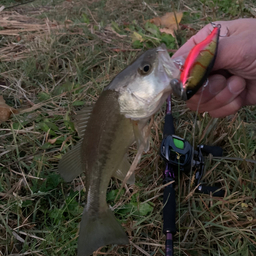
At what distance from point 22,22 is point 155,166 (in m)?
4.28

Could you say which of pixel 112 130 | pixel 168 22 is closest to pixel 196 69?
pixel 112 130

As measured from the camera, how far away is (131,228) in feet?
5.92

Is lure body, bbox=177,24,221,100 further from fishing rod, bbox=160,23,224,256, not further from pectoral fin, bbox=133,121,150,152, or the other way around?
pectoral fin, bbox=133,121,150,152

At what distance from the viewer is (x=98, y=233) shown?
1.55 meters

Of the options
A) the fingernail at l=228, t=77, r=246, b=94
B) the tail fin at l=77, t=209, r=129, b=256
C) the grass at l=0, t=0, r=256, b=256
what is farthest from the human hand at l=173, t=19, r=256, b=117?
the tail fin at l=77, t=209, r=129, b=256

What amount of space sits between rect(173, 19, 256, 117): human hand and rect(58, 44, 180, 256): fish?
38cm

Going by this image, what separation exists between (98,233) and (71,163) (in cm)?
51

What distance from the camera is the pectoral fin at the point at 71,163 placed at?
1.67m

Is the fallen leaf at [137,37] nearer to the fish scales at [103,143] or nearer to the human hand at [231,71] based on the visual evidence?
the human hand at [231,71]

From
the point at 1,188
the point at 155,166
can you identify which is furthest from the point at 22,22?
the point at 155,166

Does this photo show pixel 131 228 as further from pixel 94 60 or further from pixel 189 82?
pixel 94 60

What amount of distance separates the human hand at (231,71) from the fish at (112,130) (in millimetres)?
383

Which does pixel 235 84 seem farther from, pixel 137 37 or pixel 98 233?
pixel 137 37

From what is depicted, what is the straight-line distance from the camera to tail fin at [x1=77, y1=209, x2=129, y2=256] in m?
1.50
